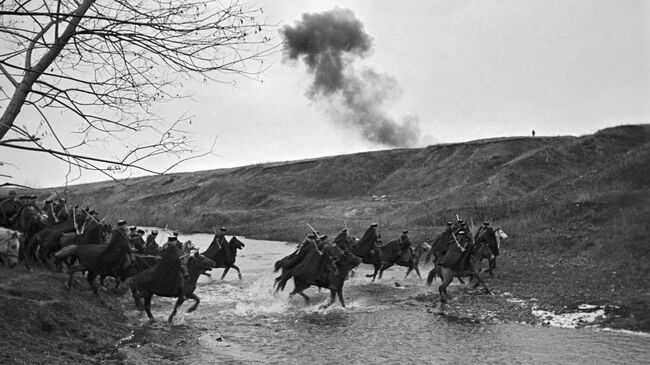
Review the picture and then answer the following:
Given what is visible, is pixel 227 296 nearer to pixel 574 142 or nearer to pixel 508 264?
pixel 508 264

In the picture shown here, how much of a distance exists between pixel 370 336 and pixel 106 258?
7410mm

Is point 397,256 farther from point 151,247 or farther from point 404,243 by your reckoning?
point 151,247

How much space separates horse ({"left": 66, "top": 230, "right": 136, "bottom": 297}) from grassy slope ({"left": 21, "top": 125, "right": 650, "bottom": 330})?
12.3 m

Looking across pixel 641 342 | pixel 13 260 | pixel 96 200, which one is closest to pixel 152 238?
pixel 13 260

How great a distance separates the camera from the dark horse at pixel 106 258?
15.4 metres

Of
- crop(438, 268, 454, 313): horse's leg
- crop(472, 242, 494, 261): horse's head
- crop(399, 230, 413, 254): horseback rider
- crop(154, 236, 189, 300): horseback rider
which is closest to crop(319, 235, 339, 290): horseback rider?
crop(438, 268, 454, 313): horse's leg

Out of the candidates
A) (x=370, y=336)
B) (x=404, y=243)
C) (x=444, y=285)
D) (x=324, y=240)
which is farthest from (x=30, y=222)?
(x=444, y=285)

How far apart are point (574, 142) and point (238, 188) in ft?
139

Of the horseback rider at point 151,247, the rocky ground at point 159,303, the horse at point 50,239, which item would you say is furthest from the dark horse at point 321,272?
the horse at point 50,239

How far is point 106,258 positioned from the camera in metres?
15.4

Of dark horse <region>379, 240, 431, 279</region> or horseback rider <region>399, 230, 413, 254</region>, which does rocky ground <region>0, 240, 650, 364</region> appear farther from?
horseback rider <region>399, 230, 413, 254</region>

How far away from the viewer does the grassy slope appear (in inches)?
805

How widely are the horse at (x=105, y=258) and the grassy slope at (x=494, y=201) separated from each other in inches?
484

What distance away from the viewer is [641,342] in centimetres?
1273
